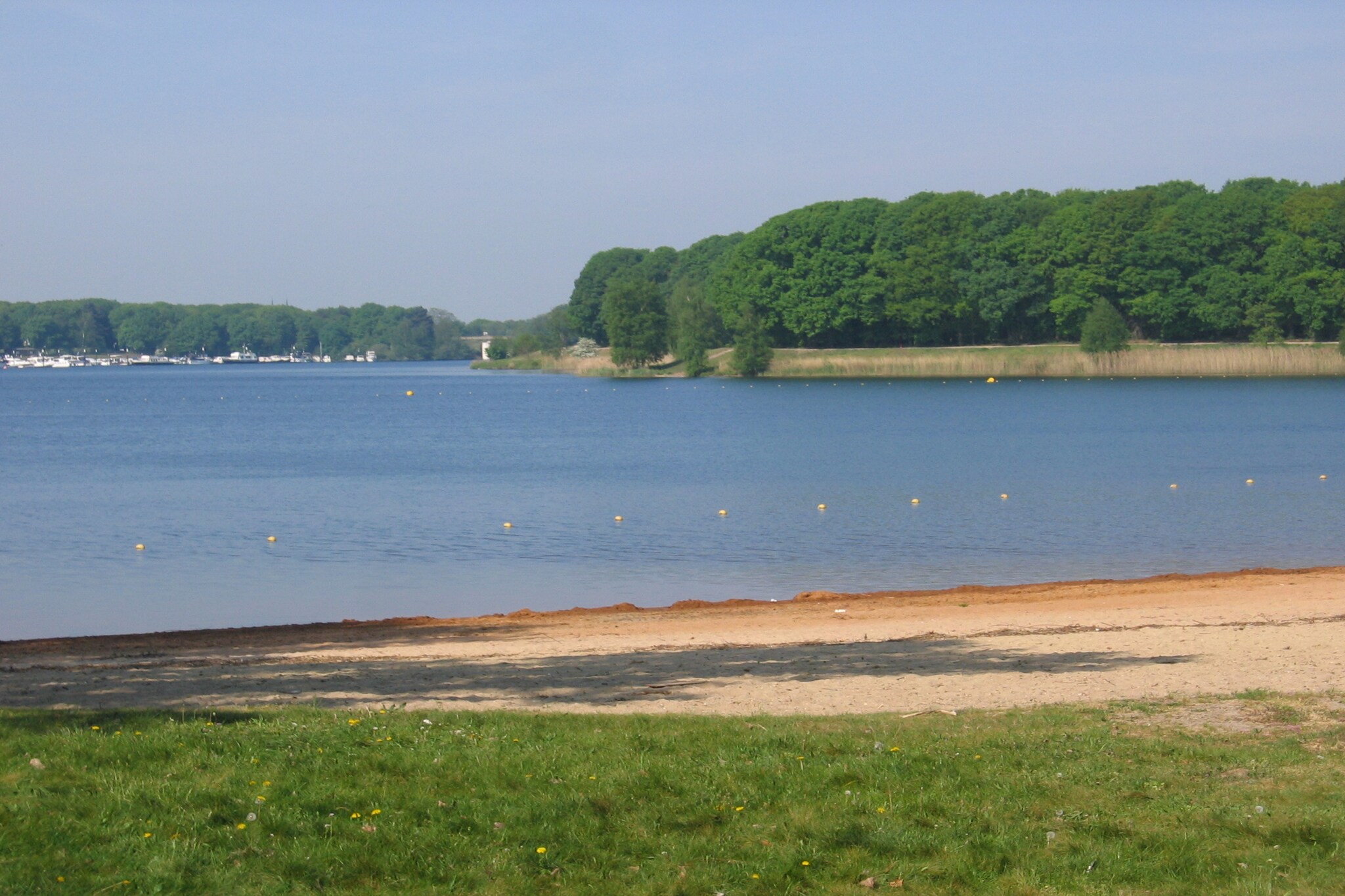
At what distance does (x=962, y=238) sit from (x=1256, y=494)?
8360 cm

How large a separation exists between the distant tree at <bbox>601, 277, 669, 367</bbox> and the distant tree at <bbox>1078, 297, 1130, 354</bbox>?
44544 mm

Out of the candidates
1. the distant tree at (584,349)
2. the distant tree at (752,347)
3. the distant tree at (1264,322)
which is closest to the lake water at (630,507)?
the distant tree at (1264,322)

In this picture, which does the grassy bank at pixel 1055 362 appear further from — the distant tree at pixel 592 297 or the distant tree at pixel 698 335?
the distant tree at pixel 592 297

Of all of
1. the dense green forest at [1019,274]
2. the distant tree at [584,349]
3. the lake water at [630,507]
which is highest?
the dense green forest at [1019,274]

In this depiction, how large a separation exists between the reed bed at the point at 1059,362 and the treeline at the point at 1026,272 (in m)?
2.77

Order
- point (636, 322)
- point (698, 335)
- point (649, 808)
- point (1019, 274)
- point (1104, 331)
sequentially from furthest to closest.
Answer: point (636, 322) → point (698, 335) → point (1019, 274) → point (1104, 331) → point (649, 808)

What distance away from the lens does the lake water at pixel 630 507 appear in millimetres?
23203

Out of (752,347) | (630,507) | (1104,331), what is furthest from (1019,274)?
(630,507)

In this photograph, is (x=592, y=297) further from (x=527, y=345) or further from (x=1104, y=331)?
(x=1104, y=331)

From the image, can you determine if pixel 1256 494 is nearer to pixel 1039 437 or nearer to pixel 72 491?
pixel 1039 437

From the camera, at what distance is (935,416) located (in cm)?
6856

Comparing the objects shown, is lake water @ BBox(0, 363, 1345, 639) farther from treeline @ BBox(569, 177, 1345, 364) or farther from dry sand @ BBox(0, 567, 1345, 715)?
treeline @ BBox(569, 177, 1345, 364)

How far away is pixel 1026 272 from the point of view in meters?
110

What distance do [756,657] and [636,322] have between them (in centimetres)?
11754
